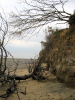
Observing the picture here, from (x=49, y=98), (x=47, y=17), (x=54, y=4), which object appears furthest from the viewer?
(x=47, y=17)

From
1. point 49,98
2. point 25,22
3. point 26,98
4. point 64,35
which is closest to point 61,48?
point 64,35

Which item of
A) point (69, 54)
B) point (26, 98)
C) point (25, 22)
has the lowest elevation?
point (26, 98)

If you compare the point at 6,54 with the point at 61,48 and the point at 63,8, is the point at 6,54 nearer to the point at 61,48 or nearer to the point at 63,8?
the point at 61,48

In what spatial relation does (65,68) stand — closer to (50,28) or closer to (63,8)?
(63,8)

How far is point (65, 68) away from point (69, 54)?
87 centimetres

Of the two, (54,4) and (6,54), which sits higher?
(54,4)

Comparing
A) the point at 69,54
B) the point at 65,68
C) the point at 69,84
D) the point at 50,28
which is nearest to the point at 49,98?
the point at 69,84

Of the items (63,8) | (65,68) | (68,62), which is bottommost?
(65,68)

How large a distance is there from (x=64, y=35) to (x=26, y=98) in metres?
4.56

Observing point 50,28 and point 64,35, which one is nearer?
point 64,35

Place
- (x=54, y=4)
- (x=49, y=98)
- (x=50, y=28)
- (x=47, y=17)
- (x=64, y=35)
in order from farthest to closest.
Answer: (x=50, y=28) → (x=64, y=35) → (x=47, y=17) → (x=54, y=4) → (x=49, y=98)

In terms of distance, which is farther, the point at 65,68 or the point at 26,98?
the point at 65,68

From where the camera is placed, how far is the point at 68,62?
18.4 feet

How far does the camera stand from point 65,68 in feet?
18.7
